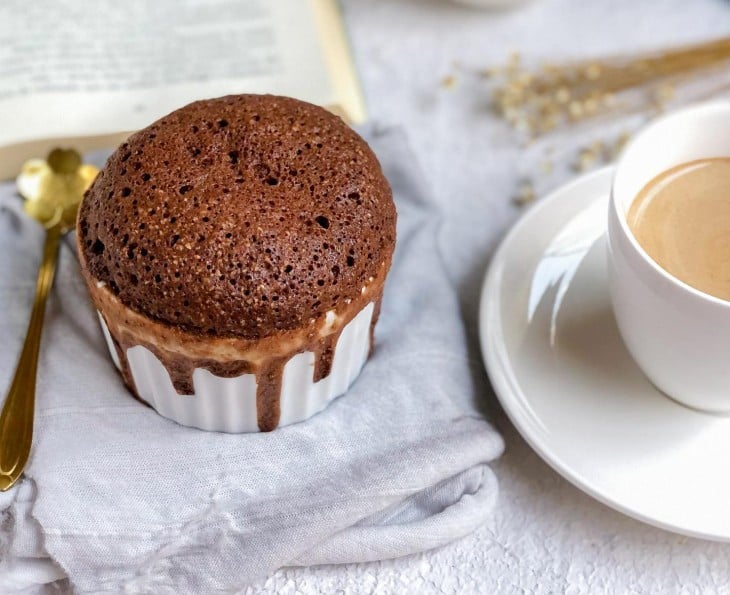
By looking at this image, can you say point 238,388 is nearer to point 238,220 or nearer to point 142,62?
point 238,220

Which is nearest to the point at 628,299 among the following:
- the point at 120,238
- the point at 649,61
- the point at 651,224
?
the point at 651,224

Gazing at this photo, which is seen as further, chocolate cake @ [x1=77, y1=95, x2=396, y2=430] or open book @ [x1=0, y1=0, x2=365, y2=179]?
open book @ [x1=0, y1=0, x2=365, y2=179]

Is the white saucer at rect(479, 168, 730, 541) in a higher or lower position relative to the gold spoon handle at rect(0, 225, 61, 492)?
lower

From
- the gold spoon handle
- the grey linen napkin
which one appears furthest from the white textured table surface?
the gold spoon handle

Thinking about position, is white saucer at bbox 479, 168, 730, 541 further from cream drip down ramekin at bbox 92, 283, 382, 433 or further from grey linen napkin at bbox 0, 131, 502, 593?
cream drip down ramekin at bbox 92, 283, 382, 433

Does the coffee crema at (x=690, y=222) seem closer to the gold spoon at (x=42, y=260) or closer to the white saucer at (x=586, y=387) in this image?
the white saucer at (x=586, y=387)

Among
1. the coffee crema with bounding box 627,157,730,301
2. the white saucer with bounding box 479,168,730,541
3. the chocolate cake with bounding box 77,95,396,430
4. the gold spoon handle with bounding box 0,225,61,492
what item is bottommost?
the white saucer with bounding box 479,168,730,541

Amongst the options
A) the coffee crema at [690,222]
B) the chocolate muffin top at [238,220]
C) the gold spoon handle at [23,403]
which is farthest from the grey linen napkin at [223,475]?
the coffee crema at [690,222]

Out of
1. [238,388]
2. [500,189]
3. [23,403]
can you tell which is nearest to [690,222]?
[500,189]
